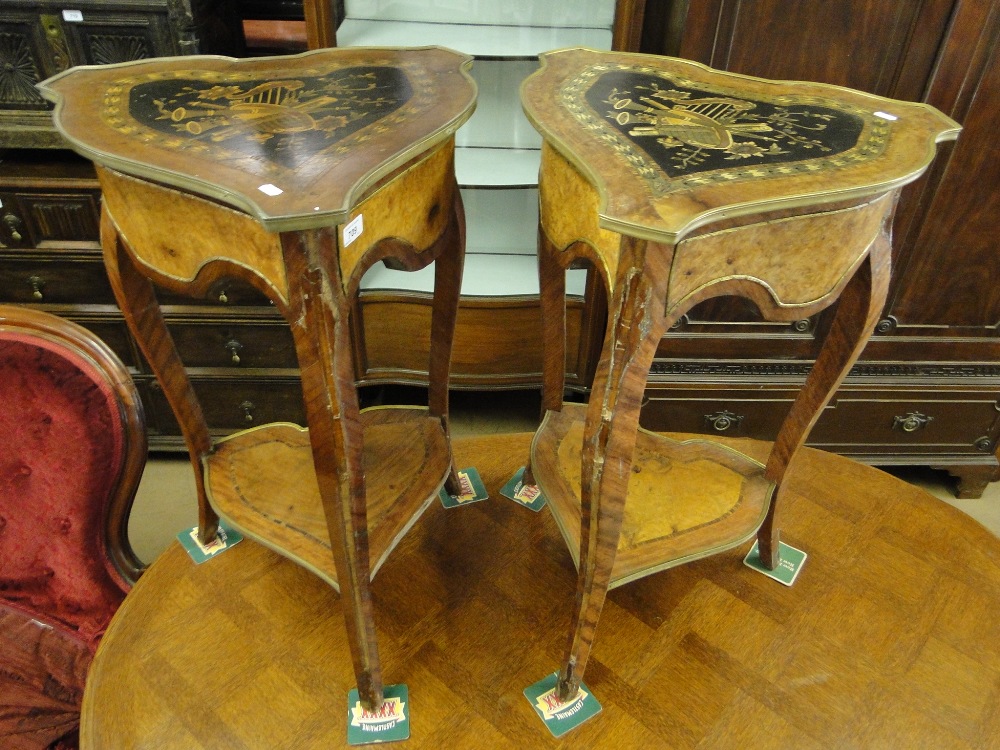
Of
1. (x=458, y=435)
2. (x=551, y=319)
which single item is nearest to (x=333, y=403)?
(x=551, y=319)

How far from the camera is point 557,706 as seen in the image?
0.80 metres

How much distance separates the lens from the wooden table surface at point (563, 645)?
30.7 inches

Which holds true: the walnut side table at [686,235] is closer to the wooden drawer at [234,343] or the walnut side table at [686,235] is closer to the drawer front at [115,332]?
the wooden drawer at [234,343]

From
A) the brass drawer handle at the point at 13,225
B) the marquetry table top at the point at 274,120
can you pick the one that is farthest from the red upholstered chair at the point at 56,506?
the brass drawer handle at the point at 13,225

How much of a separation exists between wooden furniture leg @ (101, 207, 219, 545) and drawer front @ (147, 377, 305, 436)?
69cm

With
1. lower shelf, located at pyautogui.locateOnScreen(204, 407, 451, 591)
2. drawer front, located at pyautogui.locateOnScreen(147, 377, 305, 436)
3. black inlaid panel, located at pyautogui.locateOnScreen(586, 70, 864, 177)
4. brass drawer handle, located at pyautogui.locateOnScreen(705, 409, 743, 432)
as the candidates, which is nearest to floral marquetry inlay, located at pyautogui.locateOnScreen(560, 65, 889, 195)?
→ black inlaid panel, located at pyautogui.locateOnScreen(586, 70, 864, 177)

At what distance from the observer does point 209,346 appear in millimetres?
1583

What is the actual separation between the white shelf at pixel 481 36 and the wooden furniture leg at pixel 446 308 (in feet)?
2.08

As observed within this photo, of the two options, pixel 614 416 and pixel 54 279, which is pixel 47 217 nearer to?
pixel 54 279

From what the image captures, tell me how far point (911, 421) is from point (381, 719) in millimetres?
1343

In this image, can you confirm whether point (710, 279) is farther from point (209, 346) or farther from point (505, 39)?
point (209, 346)

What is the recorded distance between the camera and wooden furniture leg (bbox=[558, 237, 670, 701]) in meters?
0.59

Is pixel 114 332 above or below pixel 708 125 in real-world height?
below

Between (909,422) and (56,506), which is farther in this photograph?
(909,422)
